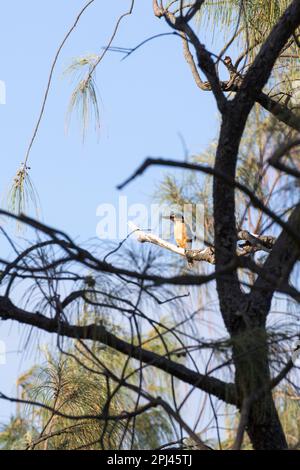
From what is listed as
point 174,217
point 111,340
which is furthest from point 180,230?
point 111,340

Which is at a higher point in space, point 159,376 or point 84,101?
point 84,101

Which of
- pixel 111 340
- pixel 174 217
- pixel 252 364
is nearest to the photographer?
pixel 252 364

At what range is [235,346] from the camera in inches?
55.4

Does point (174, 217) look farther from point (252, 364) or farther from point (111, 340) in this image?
point (252, 364)

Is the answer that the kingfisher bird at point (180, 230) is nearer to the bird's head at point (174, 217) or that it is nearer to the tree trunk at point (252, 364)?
the bird's head at point (174, 217)

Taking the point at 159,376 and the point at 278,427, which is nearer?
the point at 278,427

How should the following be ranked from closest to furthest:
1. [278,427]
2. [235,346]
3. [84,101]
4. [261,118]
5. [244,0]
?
1. [235,346]
2. [278,427]
3. [244,0]
4. [84,101]
5. [261,118]

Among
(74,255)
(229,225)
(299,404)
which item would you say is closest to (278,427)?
(299,404)

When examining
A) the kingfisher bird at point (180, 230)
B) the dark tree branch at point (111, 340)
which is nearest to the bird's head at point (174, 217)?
the kingfisher bird at point (180, 230)

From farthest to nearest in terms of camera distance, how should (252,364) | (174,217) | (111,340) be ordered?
(174,217) → (111,340) → (252,364)

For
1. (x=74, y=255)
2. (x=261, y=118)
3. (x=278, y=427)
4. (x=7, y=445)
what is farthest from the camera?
(x=261, y=118)

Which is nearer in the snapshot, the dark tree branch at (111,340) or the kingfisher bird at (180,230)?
the dark tree branch at (111,340)
